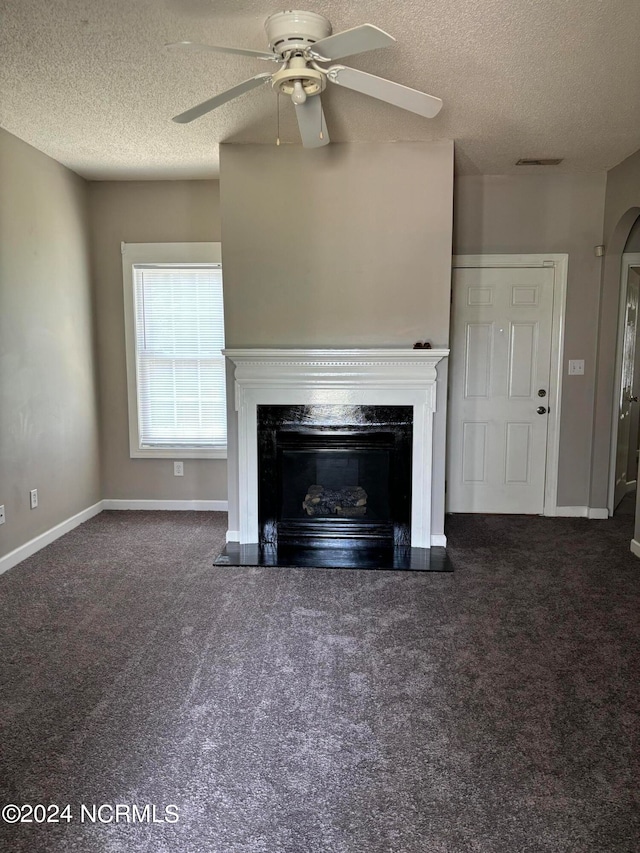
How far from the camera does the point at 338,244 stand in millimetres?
3500

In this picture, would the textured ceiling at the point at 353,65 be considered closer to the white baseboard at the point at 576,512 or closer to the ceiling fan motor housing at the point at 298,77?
the ceiling fan motor housing at the point at 298,77

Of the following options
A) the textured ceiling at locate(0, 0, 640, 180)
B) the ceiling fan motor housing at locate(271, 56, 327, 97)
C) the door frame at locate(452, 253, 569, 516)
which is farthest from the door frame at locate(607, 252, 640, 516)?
the ceiling fan motor housing at locate(271, 56, 327, 97)

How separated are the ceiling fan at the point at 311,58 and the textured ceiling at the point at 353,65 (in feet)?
0.51

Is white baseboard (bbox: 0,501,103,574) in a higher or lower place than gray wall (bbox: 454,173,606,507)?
lower

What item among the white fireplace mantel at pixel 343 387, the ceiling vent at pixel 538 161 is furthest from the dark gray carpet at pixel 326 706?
the ceiling vent at pixel 538 161

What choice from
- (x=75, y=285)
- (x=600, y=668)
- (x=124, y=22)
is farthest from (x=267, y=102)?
(x=600, y=668)

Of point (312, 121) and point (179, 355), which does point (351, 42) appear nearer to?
point (312, 121)

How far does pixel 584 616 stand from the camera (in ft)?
8.75

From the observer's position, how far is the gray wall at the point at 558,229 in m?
4.07

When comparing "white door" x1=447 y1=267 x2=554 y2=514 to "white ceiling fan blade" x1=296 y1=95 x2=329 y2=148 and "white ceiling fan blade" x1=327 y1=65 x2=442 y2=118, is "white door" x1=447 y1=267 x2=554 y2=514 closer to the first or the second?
"white ceiling fan blade" x1=296 y1=95 x2=329 y2=148

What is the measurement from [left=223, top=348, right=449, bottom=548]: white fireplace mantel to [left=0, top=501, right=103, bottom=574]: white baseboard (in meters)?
1.39

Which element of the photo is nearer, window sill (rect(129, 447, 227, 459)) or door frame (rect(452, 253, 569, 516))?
door frame (rect(452, 253, 569, 516))

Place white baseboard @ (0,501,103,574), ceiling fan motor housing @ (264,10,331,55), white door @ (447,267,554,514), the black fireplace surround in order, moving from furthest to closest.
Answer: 1. white door @ (447,267,554,514)
2. the black fireplace surround
3. white baseboard @ (0,501,103,574)
4. ceiling fan motor housing @ (264,10,331,55)

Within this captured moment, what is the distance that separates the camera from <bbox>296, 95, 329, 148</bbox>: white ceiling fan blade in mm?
2319
